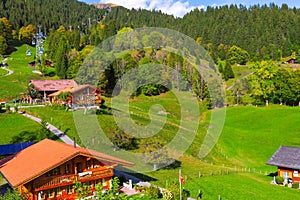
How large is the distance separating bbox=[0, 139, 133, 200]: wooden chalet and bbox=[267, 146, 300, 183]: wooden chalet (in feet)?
60.6

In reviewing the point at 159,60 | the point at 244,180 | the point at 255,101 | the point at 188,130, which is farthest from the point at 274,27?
the point at 244,180

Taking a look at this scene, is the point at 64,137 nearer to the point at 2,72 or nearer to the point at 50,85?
the point at 50,85

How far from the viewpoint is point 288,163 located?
40.9 m

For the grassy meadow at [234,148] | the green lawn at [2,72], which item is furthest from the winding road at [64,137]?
the green lawn at [2,72]

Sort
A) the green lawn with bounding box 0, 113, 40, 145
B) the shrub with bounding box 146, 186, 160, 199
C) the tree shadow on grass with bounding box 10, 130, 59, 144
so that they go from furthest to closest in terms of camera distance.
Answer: the green lawn with bounding box 0, 113, 40, 145 → the tree shadow on grass with bounding box 10, 130, 59, 144 → the shrub with bounding box 146, 186, 160, 199

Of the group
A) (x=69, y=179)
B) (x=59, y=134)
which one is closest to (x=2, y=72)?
(x=59, y=134)

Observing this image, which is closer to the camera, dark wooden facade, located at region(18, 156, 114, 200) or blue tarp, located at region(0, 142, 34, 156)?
dark wooden facade, located at region(18, 156, 114, 200)

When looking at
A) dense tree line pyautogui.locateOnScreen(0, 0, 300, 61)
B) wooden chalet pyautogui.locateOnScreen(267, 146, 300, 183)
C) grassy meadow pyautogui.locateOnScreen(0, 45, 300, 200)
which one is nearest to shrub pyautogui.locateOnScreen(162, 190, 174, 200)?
grassy meadow pyautogui.locateOnScreen(0, 45, 300, 200)

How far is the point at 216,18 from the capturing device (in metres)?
190

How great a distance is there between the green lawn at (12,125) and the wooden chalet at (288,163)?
3038cm

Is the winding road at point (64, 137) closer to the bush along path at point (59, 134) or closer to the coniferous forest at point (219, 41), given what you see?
the bush along path at point (59, 134)

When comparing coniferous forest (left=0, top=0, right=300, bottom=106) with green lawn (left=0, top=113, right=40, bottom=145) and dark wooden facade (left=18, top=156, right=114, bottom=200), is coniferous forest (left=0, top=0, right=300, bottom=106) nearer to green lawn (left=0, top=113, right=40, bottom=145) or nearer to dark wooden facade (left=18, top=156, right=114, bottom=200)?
green lawn (left=0, top=113, right=40, bottom=145)

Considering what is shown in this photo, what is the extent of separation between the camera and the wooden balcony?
3036 cm

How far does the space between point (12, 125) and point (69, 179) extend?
985 inches
